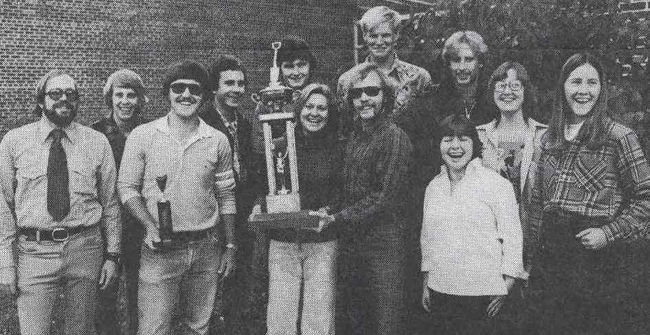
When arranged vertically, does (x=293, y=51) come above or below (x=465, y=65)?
above

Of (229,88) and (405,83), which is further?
(405,83)

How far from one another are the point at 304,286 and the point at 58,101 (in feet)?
6.54

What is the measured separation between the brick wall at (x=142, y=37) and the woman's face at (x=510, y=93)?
8183mm

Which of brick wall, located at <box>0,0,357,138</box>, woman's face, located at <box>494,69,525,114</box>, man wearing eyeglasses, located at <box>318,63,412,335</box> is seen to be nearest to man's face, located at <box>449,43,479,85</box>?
woman's face, located at <box>494,69,525,114</box>

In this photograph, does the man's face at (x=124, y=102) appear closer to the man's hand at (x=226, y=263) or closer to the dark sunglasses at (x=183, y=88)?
the dark sunglasses at (x=183, y=88)

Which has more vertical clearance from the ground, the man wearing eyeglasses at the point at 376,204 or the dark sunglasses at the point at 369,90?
the dark sunglasses at the point at 369,90

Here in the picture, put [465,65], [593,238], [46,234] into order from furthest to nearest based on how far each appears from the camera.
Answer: [465,65], [46,234], [593,238]

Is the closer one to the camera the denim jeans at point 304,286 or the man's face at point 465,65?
the denim jeans at point 304,286

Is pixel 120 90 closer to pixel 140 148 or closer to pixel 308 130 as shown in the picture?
pixel 140 148

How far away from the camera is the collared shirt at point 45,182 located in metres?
4.34

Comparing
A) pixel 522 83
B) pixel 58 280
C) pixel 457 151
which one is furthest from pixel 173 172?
pixel 522 83

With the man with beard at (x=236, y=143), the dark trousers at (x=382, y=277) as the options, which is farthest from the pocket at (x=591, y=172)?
the man with beard at (x=236, y=143)

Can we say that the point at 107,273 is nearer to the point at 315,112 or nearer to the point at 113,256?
the point at 113,256

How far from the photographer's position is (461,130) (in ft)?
14.0
